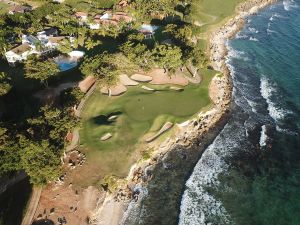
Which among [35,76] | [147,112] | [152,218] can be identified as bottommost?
[152,218]

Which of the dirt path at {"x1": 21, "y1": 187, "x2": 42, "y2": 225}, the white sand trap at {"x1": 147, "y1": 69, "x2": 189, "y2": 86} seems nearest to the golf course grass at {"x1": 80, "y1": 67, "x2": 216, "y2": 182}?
the white sand trap at {"x1": 147, "y1": 69, "x2": 189, "y2": 86}

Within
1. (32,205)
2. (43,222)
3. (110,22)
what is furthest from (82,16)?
(43,222)

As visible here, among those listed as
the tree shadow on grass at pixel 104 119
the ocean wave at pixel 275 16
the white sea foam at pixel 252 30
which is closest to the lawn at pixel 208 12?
the white sea foam at pixel 252 30

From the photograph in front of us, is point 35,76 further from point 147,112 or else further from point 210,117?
point 210,117

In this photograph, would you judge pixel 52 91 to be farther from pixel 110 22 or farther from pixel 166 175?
pixel 110 22

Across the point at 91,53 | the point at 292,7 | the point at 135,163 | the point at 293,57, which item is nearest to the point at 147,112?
the point at 135,163

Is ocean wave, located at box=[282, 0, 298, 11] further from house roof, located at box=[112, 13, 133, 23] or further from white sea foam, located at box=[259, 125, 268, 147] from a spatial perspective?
white sea foam, located at box=[259, 125, 268, 147]
